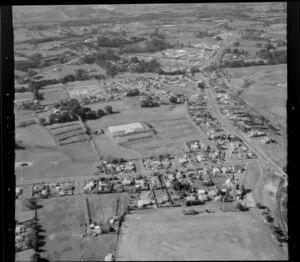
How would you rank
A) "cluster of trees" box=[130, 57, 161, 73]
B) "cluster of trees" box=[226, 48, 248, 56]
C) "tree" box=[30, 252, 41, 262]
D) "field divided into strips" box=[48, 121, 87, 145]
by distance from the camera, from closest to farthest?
"tree" box=[30, 252, 41, 262], "field divided into strips" box=[48, 121, 87, 145], "cluster of trees" box=[130, 57, 161, 73], "cluster of trees" box=[226, 48, 248, 56]

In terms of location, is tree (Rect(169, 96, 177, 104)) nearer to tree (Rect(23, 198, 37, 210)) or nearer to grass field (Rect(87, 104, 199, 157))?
grass field (Rect(87, 104, 199, 157))

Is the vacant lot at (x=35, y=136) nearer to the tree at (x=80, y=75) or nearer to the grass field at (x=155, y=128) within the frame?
the grass field at (x=155, y=128)

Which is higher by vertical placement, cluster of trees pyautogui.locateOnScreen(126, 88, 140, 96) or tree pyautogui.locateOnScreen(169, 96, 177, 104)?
cluster of trees pyautogui.locateOnScreen(126, 88, 140, 96)

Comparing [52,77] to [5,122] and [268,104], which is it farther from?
[268,104]

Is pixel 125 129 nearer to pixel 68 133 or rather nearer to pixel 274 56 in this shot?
pixel 68 133

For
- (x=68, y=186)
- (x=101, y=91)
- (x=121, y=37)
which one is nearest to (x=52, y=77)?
(x=101, y=91)

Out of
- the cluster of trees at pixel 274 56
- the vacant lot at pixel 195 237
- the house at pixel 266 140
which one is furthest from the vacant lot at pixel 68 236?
the cluster of trees at pixel 274 56

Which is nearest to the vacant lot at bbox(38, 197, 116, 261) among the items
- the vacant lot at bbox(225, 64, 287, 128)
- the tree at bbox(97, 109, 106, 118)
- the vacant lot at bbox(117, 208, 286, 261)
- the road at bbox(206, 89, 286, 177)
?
the vacant lot at bbox(117, 208, 286, 261)
